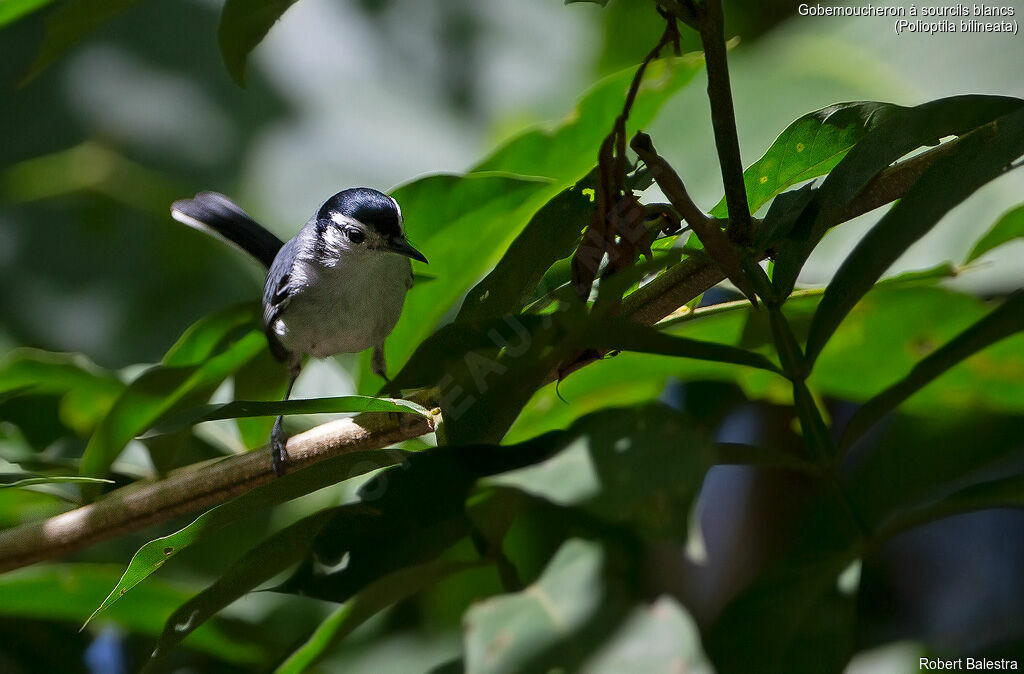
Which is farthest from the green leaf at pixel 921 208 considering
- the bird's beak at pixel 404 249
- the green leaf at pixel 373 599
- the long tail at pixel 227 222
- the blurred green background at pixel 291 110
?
the long tail at pixel 227 222

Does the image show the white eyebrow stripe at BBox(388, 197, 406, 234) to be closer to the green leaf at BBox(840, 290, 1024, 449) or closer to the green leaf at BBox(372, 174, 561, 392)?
the green leaf at BBox(372, 174, 561, 392)

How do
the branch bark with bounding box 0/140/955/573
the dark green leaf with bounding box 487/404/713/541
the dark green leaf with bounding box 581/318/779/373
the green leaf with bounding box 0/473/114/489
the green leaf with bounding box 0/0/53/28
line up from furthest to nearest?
the green leaf with bounding box 0/0/53/28 → the green leaf with bounding box 0/473/114/489 → the branch bark with bounding box 0/140/955/573 → the dark green leaf with bounding box 581/318/779/373 → the dark green leaf with bounding box 487/404/713/541

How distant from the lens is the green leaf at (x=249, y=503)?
0.92m

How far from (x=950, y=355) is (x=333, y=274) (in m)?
1.17

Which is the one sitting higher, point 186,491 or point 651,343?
point 651,343

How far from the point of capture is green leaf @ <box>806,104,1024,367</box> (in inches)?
31.5

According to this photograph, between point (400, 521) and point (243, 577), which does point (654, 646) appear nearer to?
point (400, 521)

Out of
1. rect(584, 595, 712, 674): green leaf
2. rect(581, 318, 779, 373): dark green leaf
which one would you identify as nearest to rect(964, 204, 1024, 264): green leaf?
rect(581, 318, 779, 373): dark green leaf

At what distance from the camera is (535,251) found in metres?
1.02

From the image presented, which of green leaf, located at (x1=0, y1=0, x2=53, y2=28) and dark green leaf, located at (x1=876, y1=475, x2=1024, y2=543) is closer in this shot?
dark green leaf, located at (x1=876, y1=475, x2=1024, y2=543)

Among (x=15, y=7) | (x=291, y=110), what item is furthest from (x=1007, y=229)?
(x=291, y=110)

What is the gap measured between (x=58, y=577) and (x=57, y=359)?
0.34 metres

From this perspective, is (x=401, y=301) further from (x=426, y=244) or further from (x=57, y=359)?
(x=57, y=359)

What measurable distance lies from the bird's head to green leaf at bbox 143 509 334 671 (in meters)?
0.62
